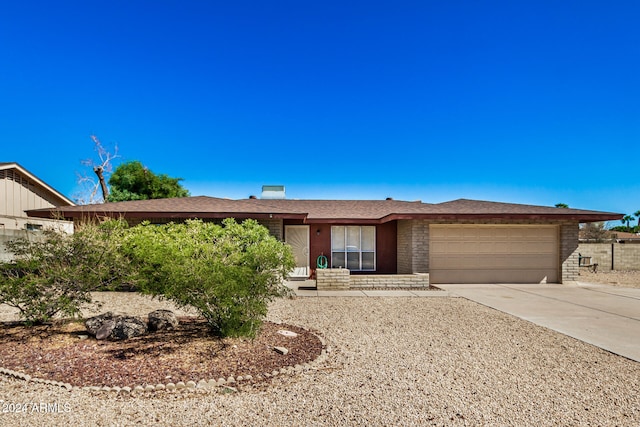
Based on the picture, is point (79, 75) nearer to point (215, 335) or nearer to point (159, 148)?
point (159, 148)

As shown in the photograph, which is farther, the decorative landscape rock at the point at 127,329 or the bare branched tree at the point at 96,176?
the bare branched tree at the point at 96,176

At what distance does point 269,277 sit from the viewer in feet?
17.7

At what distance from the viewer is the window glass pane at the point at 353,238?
50.6 ft

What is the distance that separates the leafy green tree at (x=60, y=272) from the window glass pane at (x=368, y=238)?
1054 cm

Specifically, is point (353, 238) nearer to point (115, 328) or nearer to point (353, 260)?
point (353, 260)

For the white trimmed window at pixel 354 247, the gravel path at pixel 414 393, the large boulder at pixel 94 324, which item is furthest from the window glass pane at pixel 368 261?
the large boulder at pixel 94 324

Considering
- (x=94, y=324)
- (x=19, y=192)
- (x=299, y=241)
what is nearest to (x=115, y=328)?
(x=94, y=324)

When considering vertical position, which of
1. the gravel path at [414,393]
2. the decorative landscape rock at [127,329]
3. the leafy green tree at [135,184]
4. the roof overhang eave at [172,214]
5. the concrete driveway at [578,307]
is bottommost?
the concrete driveway at [578,307]

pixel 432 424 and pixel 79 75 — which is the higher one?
pixel 79 75

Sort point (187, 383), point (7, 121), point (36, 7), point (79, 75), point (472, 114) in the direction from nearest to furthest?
point (187, 383)
point (36, 7)
point (79, 75)
point (472, 114)
point (7, 121)

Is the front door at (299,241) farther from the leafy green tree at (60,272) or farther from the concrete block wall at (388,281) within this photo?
the leafy green tree at (60,272)

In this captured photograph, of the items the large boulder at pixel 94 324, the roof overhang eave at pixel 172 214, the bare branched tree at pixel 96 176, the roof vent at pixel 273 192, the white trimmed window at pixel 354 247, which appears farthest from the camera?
the bare branched tree at pixel 96 176

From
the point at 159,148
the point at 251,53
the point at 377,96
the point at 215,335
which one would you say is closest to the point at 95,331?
the point at 215,335

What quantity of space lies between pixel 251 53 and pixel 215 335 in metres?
13.2
